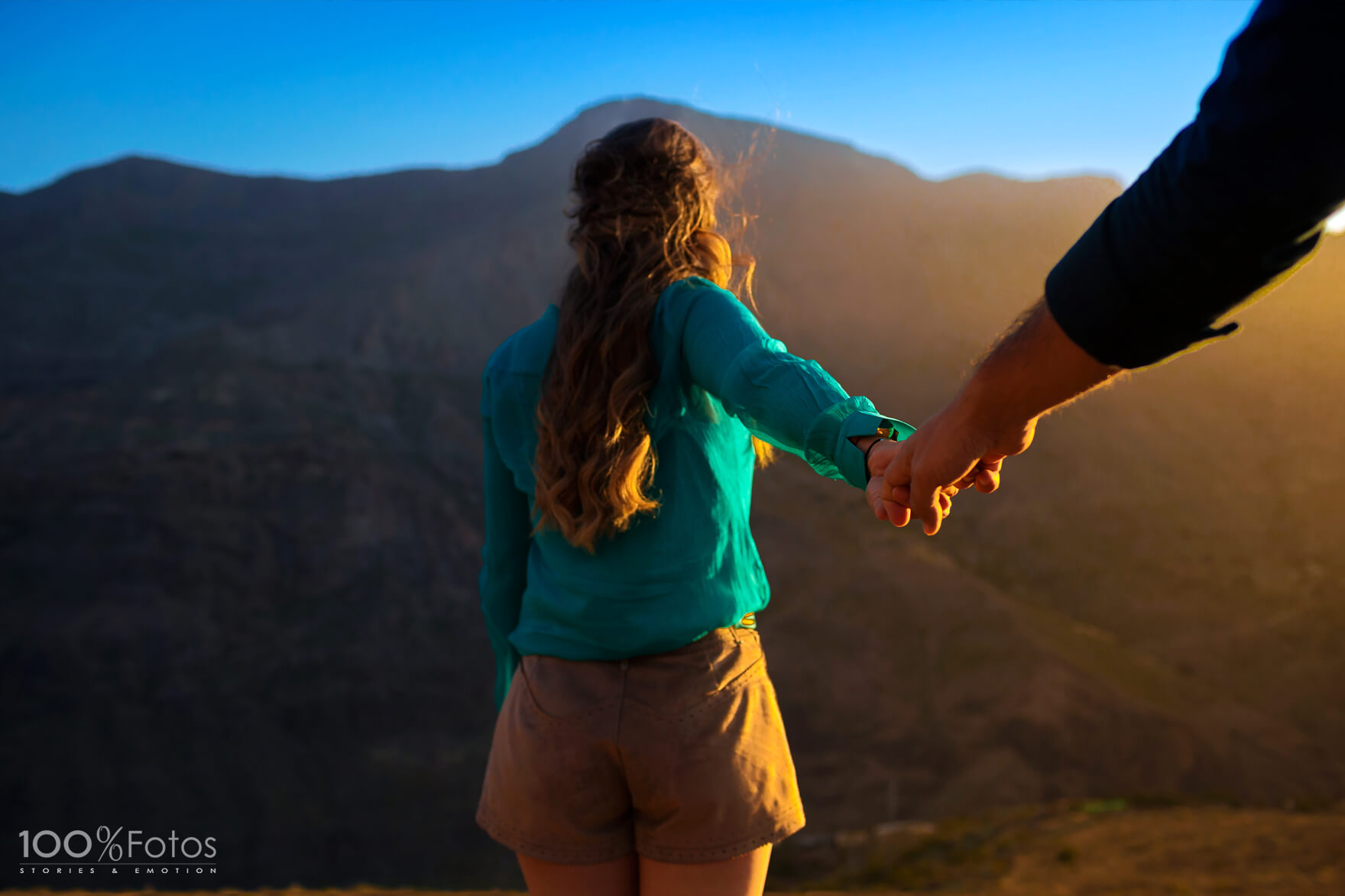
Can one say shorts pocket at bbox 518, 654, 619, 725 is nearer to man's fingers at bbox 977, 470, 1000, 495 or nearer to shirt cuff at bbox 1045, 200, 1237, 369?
man's fingers at bbox 977, 470, 1000, 495

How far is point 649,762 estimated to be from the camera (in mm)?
1142

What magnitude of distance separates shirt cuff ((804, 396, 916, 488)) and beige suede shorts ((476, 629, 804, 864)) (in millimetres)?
352

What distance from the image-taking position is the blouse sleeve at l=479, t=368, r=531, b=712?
4.85 feet

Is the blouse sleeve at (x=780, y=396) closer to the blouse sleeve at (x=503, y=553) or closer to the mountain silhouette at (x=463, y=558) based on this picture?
the blouse sleeve at (x=503, y=553)

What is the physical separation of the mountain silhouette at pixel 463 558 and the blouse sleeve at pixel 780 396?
18.6ft

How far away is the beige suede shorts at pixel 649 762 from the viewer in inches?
44.9

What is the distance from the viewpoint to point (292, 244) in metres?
24.6

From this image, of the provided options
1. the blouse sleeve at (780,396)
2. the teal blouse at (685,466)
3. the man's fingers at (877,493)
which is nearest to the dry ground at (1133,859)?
the teal blouse at (685,466)

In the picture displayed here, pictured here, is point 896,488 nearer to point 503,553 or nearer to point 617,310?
point 617,310

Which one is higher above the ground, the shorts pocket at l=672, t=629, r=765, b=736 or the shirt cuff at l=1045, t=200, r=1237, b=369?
the shirt cuff at l=1045, t=200, r=1237, b=369

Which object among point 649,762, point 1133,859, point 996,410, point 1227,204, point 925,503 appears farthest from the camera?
→ point 1133,859

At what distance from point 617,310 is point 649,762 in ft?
2.06

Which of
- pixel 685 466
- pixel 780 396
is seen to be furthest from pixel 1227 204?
pixel 685 466

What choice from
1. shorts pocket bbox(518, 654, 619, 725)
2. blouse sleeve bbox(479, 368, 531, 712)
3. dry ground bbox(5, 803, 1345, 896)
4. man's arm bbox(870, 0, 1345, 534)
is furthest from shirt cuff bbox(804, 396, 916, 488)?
dry ground bbox(5, 803, 1345, 896)
